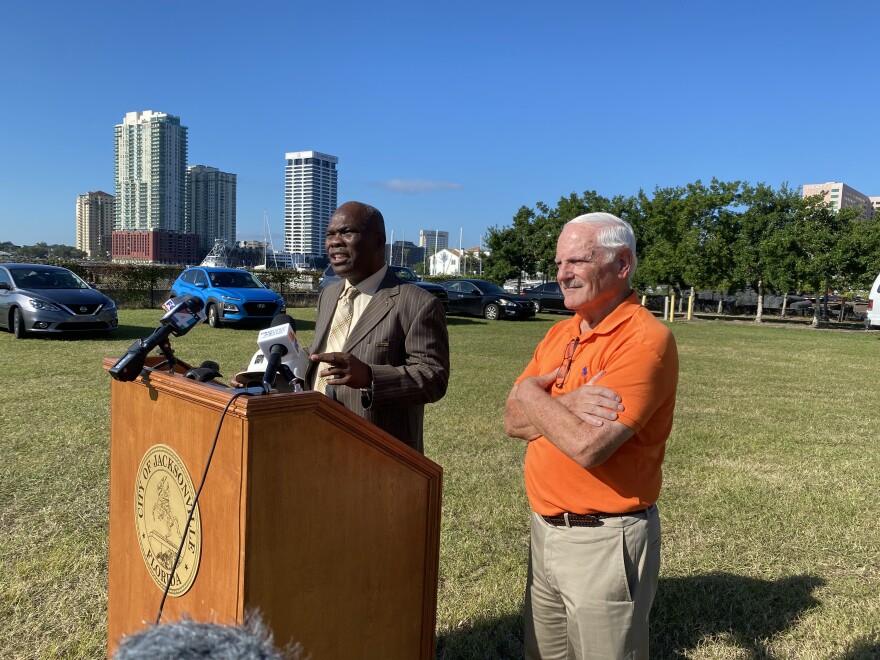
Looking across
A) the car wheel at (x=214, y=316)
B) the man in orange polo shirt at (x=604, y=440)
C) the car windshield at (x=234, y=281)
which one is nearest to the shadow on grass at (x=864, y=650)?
the man in orange polo shirt at (x=604, y=440)

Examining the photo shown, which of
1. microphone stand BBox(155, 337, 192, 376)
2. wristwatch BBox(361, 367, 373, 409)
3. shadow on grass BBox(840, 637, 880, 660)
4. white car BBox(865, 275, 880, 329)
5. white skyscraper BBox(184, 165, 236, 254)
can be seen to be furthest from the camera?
white skyscraper BBox(184, 165, 236, 254)

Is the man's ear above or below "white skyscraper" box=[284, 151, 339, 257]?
below

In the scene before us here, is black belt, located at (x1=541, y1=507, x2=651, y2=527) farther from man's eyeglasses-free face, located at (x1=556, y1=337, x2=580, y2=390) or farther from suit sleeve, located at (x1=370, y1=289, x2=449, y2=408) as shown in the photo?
suit sleeve, located at (x1=370, y1=289, x2=449, y2=408)

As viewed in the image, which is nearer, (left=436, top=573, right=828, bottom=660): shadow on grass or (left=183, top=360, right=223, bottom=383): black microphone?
(left=183, top=360, right=223, bottom=383): black microphone

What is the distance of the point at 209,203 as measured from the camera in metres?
101

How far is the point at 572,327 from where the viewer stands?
7.20 ft

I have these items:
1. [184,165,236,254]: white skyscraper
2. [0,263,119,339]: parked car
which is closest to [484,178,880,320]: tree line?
[0,263,119,339]: parked car

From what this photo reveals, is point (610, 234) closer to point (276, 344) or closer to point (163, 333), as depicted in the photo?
point (276, 344)

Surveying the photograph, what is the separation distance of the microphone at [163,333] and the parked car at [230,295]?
13.3 m

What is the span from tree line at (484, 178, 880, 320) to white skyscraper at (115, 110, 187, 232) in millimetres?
83731

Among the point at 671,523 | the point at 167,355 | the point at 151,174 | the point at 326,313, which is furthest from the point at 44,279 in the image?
the point at 151,174

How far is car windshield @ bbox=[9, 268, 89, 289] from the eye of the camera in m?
12.8

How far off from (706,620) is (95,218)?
126 m

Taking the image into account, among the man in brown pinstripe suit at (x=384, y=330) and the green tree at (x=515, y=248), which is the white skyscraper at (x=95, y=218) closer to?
the green tree at (x=515, y=248)
